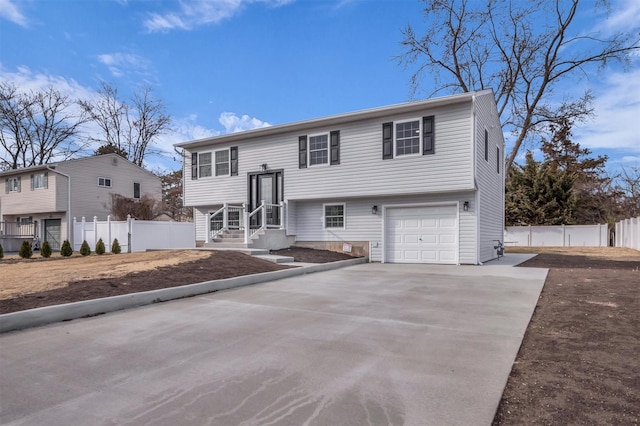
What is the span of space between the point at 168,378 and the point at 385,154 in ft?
35.4

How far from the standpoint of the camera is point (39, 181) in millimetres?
22438

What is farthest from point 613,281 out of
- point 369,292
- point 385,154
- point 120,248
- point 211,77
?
point 120,248

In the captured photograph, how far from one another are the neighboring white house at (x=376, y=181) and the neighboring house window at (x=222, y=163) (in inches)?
1.9

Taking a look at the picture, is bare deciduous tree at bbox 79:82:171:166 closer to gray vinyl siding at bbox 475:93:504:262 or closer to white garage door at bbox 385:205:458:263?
white garage door at bbox 385:205:458:263

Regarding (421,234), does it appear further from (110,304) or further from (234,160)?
(110,304)

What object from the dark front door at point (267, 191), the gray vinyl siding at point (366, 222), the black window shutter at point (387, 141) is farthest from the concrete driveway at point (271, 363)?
the dark front door at point (267, 191)

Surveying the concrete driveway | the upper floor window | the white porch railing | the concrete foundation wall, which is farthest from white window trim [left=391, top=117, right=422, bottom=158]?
the concrete driveway

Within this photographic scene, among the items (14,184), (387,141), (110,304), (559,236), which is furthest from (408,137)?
(14,184)

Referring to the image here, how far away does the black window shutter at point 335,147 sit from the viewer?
13695mm

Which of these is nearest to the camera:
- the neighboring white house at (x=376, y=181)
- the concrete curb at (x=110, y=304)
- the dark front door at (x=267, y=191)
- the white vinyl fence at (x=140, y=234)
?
the concrete curb at (x=110, y=304)

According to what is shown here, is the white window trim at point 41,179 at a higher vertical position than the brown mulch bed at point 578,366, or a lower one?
higher

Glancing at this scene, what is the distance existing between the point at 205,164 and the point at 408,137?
906 cm

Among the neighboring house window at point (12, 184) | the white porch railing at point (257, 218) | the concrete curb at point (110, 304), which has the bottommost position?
the concrete curb at point (110, 304)

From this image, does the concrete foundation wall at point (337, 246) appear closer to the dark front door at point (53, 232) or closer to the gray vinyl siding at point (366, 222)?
the gray vinyl siding at point (366, 222)
